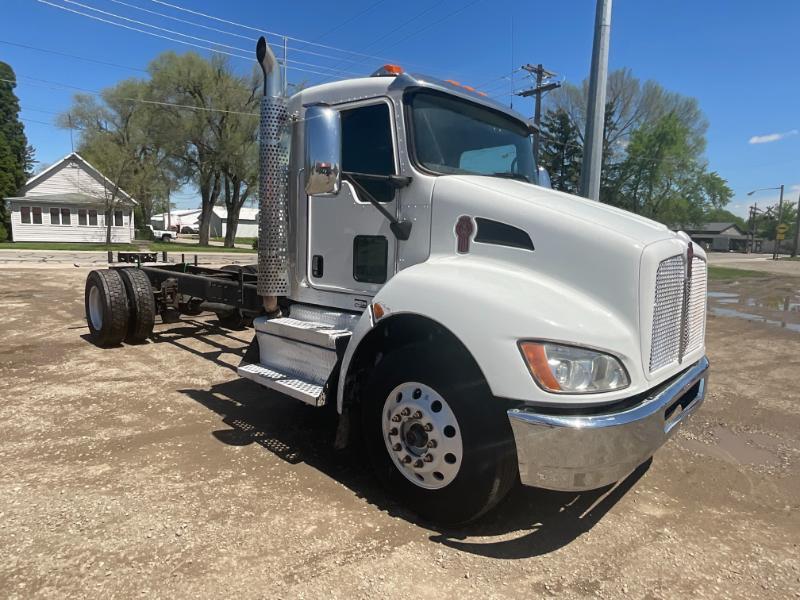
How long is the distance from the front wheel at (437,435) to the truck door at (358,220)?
0.85 m

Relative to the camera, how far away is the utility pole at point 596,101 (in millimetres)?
7516

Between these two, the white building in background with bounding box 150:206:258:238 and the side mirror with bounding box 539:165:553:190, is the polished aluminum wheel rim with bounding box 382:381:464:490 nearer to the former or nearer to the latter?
the side mirror with bounding box 539:165:553:190

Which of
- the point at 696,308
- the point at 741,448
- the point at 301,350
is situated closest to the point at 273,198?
the point at 301,350

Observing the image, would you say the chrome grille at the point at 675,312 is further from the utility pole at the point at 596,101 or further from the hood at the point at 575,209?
the utility pole at the point at 596,101

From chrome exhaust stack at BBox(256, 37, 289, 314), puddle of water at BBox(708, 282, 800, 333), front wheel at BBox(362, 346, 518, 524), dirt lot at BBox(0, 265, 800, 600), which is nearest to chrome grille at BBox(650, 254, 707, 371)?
front wheel at BBox(362, 346, 518, 524)

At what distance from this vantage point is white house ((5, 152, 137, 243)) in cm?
3603

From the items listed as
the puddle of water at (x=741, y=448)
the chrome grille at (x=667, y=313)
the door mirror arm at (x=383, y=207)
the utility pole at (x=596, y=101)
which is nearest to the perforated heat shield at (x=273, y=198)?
the door mirror arm at (x=383, y=207)

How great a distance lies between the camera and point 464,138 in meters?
3.72

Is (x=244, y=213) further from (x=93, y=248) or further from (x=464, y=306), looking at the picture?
(x=464, y=306)

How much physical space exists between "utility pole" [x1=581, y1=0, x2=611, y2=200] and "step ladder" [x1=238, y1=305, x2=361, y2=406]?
17.6 feet

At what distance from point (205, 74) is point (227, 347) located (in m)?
34.0

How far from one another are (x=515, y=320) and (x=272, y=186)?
8.10 ft

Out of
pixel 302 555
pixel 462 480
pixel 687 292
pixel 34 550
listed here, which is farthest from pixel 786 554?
pixel 34 550

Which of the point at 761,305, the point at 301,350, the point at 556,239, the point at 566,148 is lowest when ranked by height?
the point at 761,305
